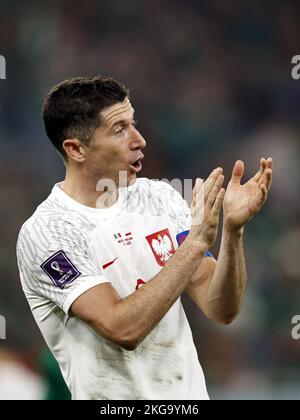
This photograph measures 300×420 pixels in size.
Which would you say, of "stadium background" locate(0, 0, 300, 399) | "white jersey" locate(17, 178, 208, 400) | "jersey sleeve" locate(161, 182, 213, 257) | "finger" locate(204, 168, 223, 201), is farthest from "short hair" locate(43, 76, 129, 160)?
"stadium background" locate(0, 0, 300, 399)

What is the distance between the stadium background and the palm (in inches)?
134

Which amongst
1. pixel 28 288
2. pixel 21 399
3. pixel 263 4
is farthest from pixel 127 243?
pixel 263 4

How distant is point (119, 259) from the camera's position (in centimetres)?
334

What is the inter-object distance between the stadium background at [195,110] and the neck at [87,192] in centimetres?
311

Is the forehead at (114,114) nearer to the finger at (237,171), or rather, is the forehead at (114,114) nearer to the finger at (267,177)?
the finger at (237,171)

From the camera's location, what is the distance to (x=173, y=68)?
7.63 meters

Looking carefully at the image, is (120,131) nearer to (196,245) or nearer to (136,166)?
(136,166)

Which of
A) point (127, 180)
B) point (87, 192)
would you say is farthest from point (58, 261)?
point (127, 180)

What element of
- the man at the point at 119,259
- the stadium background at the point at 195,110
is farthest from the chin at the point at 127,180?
the stadium background at the point at 195,110

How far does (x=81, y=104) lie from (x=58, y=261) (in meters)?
0.77

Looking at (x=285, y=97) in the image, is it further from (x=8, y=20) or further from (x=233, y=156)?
(x=8, y=20)

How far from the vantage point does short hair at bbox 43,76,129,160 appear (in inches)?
140

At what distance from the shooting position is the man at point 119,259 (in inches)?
122

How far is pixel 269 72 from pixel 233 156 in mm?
1017
